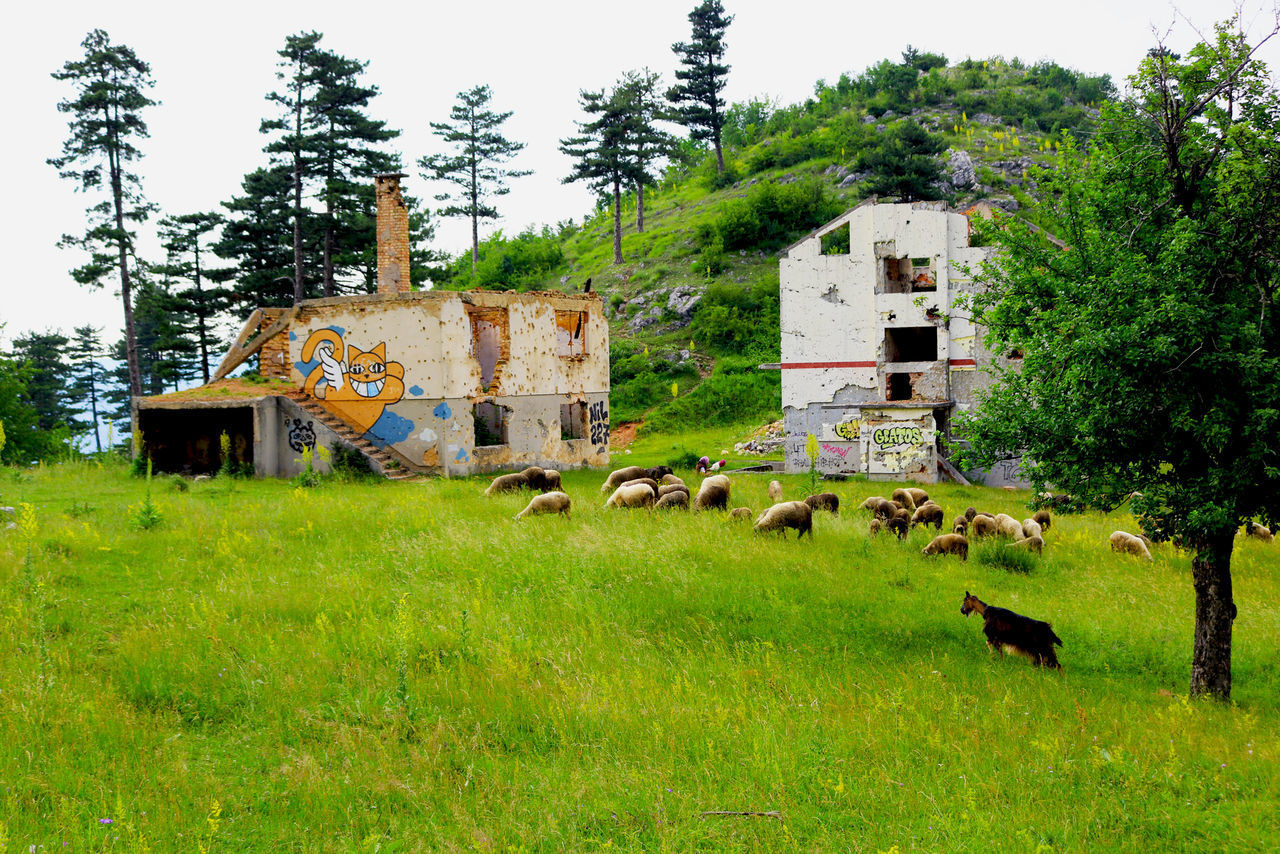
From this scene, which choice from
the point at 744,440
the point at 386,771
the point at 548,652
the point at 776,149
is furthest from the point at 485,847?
the point at 776,149

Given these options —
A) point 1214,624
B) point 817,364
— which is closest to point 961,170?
point 817,364

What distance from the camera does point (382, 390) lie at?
25906mm

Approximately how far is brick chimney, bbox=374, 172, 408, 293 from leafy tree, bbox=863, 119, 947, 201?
119 feet

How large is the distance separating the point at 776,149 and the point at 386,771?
78.2 meters

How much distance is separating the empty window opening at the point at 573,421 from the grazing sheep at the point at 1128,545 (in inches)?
723

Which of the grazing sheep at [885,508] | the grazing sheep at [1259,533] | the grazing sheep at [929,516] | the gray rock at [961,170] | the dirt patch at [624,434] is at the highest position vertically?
the gray rock at [961,170]

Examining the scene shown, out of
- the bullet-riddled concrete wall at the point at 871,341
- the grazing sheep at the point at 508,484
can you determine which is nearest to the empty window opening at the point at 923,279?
the bullet-riddled concrete wall at the point at 871,341

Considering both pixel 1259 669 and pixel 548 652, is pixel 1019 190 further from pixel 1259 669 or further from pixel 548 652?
pixel 548 652

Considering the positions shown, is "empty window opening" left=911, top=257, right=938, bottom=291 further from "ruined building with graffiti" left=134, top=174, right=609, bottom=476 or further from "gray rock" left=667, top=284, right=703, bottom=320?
"gray rock" left=667, top=284, right=703, bottom=320

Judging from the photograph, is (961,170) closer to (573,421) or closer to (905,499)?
(573,421)

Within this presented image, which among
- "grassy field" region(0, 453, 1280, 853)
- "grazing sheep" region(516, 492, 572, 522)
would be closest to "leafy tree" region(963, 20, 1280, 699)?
"grassy field" region(0, 453, 1280, 853)

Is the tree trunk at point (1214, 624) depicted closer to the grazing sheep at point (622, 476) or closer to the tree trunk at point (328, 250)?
the grazing sheep at point (622, 476)

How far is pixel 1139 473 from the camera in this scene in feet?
30.3

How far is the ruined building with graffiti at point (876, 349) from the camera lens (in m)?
31.4
